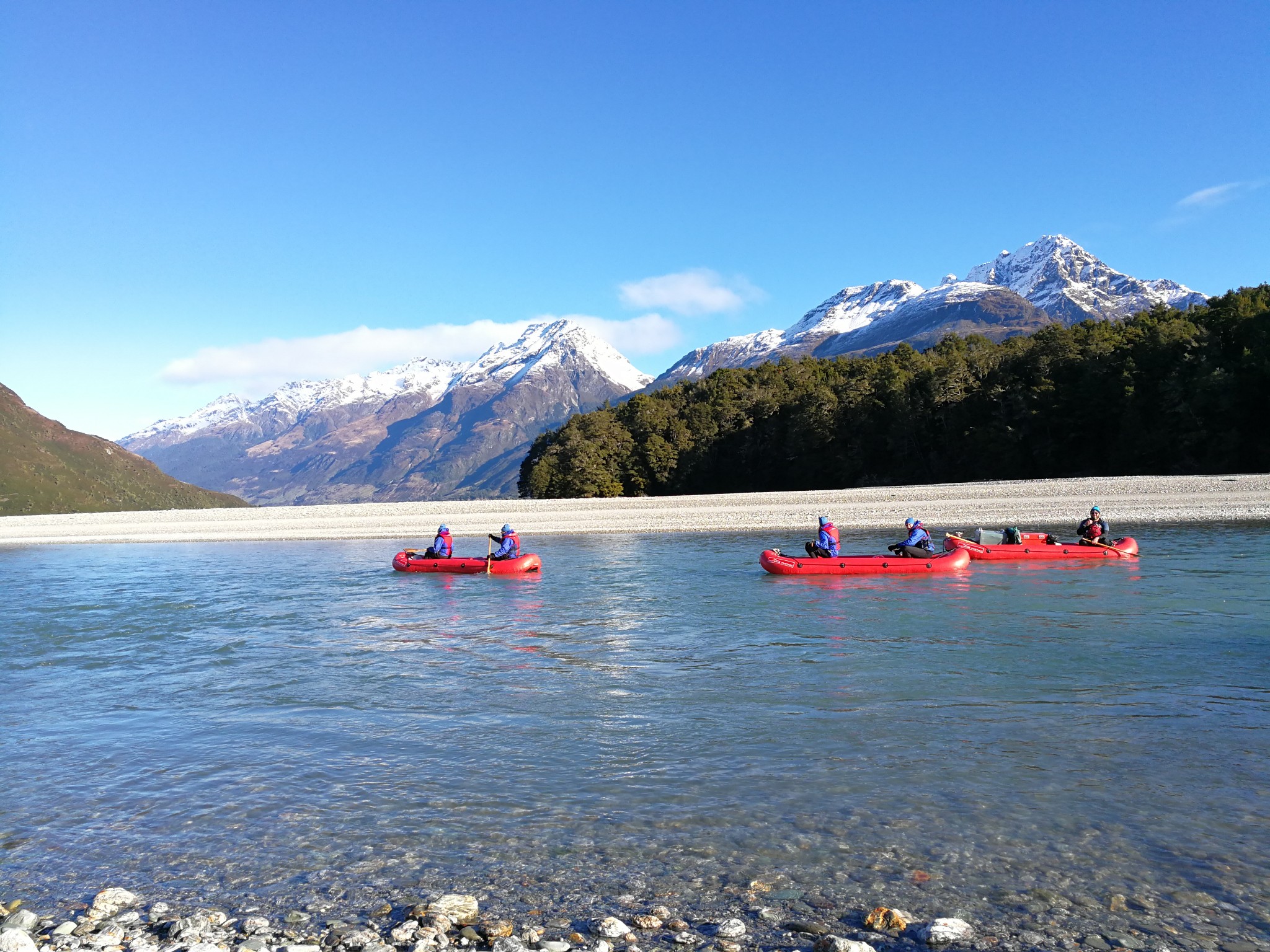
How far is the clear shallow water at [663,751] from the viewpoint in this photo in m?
6.92

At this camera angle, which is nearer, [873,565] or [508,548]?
[873,565]

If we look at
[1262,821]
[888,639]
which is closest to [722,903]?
[1262,821]

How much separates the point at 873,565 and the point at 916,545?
171cm

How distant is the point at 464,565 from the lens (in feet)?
99.3

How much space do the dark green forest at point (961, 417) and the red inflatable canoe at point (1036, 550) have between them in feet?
128

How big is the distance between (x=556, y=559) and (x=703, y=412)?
62.7 meters

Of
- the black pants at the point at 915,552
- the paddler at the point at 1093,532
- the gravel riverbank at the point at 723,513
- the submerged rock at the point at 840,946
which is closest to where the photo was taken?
Answer: the submerged rock at the point at 840,946

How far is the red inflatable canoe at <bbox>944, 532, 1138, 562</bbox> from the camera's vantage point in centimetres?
2719

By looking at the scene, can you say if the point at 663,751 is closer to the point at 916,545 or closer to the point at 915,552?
the point at 915,552

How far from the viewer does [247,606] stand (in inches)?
942

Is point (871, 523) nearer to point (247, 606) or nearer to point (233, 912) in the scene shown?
point (247, 606)

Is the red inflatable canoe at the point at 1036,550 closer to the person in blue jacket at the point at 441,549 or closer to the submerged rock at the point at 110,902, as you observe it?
the person in blue jacket at the point at 441,549

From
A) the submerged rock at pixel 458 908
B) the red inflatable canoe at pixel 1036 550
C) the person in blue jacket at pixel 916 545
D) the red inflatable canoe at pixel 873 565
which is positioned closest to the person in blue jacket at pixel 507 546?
the red inflatable canoe at pixel 873 565

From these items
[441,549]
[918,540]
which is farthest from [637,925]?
[441,549]
